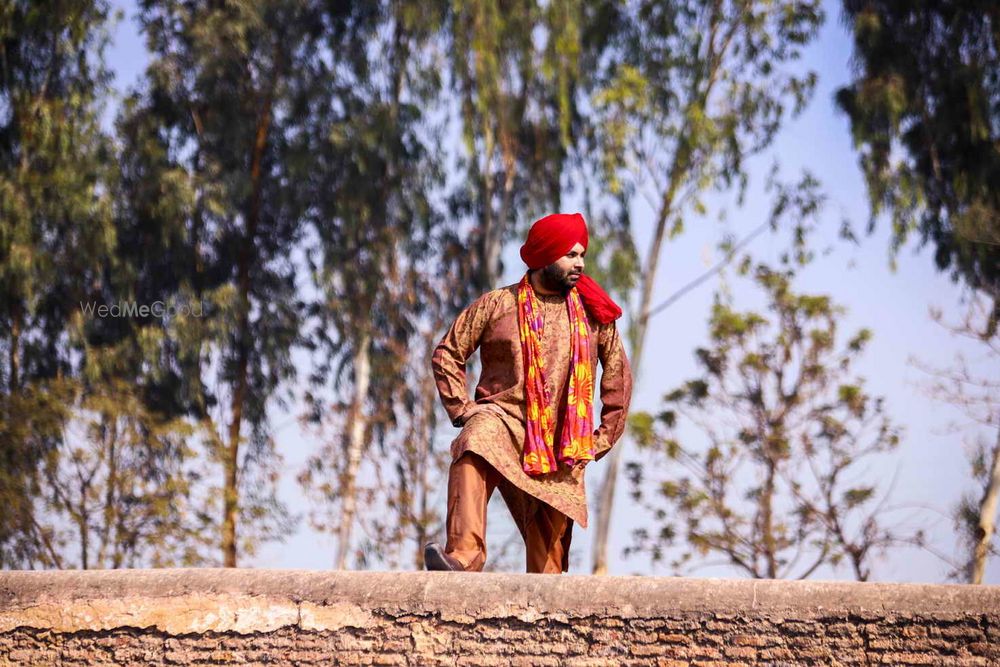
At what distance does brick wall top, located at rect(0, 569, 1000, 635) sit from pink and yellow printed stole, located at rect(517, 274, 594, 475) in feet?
3.06

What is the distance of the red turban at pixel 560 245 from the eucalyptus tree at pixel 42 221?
16.1 m

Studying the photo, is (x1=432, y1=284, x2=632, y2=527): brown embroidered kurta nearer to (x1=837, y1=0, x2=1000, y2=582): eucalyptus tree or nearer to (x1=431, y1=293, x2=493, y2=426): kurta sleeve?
(x1=431, y1=293, x2=493, y2=426): kurta sleeve

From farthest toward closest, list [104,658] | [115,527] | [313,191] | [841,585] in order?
[313,191] < [115,527] < [104,658] < [841,585]

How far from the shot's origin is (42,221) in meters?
21.7

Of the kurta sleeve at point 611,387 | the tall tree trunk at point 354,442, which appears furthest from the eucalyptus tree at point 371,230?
the kurta sleeve at point 611,387

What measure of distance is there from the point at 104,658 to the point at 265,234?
18.5m

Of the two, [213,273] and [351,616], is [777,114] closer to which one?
[213,273]

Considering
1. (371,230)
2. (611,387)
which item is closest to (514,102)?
(371,230)

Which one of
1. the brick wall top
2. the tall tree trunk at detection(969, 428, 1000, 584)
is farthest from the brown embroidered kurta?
the tall tree trunk at detection(969, 428, 1000, 584)

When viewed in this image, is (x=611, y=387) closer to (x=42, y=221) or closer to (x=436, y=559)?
(x=436, y=559)

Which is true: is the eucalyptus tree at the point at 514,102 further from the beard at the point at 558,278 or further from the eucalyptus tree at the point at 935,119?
the beard at the point at 558,278

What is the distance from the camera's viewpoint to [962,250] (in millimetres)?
21984

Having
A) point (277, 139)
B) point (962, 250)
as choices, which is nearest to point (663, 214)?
point (962, 250)

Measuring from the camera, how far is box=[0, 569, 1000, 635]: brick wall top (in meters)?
4.94
